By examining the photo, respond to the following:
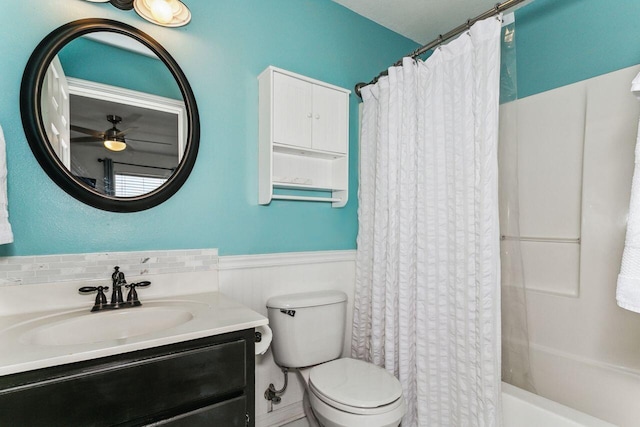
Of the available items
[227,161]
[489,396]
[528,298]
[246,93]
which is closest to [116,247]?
[227,161]

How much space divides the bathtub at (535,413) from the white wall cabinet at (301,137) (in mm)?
1222

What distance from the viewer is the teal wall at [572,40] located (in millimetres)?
1558

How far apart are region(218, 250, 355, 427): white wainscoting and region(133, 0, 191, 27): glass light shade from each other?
1.09 meters

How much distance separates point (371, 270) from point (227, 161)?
103 cm

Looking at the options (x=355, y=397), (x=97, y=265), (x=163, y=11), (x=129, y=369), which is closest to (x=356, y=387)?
(x=355, y=397)

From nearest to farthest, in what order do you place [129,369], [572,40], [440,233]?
[129,369], [440,233], [572,40]

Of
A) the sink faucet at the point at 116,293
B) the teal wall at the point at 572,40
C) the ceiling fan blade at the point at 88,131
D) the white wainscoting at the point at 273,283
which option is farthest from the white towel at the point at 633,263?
the ceiling fan blade at the point at 88,131

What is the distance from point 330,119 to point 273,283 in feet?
3.19

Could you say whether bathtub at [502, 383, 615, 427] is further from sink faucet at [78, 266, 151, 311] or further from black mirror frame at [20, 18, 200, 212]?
black mirror frame at [20, 18, 200, 212]

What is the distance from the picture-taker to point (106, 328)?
47.1 inches

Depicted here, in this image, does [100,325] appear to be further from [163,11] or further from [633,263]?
[633,263]

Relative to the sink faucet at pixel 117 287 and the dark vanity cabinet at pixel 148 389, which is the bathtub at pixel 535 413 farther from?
the sink faucet at pixel 117 287

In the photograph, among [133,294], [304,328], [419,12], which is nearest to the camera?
[133,294]

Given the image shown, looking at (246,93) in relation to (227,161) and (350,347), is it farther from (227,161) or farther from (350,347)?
(350,347)
